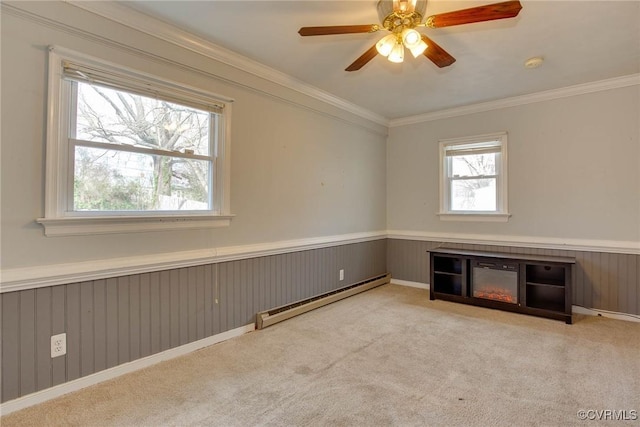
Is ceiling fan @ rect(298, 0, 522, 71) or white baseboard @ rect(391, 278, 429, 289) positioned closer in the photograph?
ceiling fan @ rect(298, 0, 522, 71)

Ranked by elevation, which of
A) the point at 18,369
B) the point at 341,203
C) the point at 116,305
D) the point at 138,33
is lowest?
the point at 18,369

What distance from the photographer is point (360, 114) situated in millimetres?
4461

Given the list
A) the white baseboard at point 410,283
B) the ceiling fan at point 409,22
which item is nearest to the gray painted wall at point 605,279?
the white baseboard at point 410,283

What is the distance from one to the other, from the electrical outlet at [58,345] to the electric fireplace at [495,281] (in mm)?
3875

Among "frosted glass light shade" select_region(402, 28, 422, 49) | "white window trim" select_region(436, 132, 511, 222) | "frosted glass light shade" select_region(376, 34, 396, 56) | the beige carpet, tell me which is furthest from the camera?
"white window trim" select_region(436, 132, 511, 222)

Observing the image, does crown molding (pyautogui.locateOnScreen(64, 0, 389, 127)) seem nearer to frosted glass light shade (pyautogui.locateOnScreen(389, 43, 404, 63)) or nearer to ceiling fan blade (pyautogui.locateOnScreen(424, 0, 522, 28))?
frosted glass light shade (pyautogui.locateOnScreen(389, 43, 404, 63))

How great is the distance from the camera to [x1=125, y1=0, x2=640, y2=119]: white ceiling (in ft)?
7.33

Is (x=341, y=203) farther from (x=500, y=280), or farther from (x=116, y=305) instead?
(x=116, y=305)

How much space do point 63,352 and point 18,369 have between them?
0.21 m

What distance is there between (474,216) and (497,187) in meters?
0.46

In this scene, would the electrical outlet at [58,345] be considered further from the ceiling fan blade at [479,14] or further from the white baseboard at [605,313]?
the white baseboard at [605,313]

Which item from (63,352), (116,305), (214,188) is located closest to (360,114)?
(214,188)

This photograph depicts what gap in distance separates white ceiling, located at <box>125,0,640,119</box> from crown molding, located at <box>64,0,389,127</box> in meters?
0.06

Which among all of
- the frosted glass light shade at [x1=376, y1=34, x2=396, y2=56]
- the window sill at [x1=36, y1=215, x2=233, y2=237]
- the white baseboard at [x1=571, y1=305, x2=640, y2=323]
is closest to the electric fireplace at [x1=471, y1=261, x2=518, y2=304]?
the white baseboard at [x1=571, y1=305, x2=640, y2=323]
